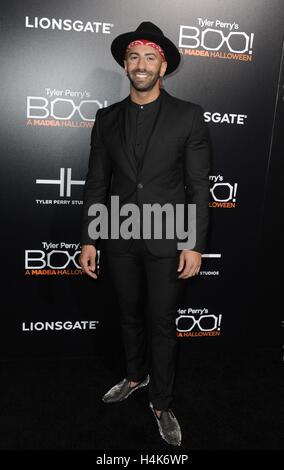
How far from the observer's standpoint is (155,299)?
2.29 m

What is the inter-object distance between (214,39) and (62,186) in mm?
1335

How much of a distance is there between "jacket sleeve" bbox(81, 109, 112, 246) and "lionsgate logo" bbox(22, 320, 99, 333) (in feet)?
2.93

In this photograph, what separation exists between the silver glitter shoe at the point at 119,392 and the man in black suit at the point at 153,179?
0.24 meters

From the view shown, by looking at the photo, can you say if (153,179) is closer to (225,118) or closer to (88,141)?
(88,141)

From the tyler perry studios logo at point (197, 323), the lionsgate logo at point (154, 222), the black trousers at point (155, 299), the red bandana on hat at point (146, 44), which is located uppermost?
the red bandana on hat at point (146, 44)

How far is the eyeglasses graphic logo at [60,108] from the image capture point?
8.79 feet

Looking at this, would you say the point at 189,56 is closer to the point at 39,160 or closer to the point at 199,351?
the point at 39,160

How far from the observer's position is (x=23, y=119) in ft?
8.84

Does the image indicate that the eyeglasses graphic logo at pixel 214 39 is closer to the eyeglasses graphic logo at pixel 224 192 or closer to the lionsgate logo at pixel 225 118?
the lionsgate logo at pixel 225 118

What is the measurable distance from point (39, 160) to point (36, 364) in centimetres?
139

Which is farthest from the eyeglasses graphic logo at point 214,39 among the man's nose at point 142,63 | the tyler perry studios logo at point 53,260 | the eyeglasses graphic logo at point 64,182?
the tyler perry studios logo at point 53,260

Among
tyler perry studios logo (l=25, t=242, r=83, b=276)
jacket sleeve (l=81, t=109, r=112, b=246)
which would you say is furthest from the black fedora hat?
tyler perry studios logo (l=25, t=242, r=83, b=276)

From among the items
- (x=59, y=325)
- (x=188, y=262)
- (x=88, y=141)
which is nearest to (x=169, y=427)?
(x=188, y=262)
